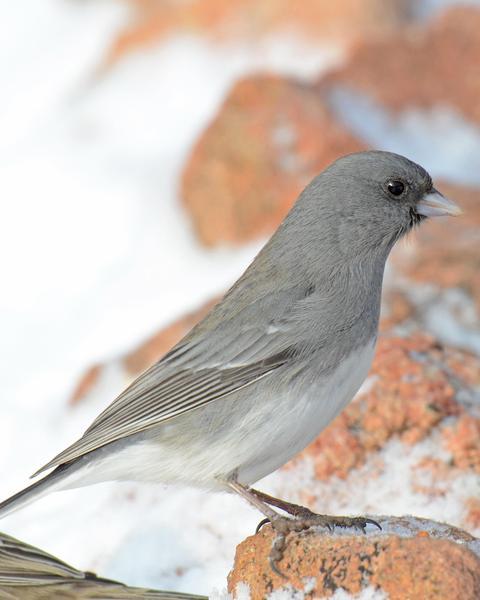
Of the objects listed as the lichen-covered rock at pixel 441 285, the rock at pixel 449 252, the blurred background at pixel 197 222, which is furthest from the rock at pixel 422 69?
the lichen-covered rock at pixel 441 285

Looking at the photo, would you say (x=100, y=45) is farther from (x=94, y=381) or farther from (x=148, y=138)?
(x=94, y=381)

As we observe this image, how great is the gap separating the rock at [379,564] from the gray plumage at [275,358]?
434 mm

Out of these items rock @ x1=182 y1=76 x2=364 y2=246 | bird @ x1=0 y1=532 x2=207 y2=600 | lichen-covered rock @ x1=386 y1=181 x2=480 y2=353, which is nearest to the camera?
bird @ x1=0 y1=532 x2=207 y2=600

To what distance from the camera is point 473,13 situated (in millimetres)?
6980

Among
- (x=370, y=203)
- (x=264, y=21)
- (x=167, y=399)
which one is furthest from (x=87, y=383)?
(x=264, y=21)

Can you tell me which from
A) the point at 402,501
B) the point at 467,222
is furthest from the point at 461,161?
the point at 402,501

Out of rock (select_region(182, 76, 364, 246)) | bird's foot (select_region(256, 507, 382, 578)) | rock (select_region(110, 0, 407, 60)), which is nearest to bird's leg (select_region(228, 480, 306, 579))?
bird's foot (select_region(256, 507, 382, 578))

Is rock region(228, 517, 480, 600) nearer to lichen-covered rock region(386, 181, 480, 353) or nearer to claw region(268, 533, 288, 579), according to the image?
claw region(268, 533, 288, 579)

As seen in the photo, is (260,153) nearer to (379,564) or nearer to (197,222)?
(197,222)

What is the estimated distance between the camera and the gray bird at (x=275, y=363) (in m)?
3.17

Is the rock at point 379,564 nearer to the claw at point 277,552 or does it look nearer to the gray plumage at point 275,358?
→ the claw at point 277,552

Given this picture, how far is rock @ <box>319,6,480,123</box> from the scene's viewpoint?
6426 millimetres

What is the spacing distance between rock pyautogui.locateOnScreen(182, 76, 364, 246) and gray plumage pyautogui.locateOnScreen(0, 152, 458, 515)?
1.87 m

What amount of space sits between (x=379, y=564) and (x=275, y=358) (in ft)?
2.94
